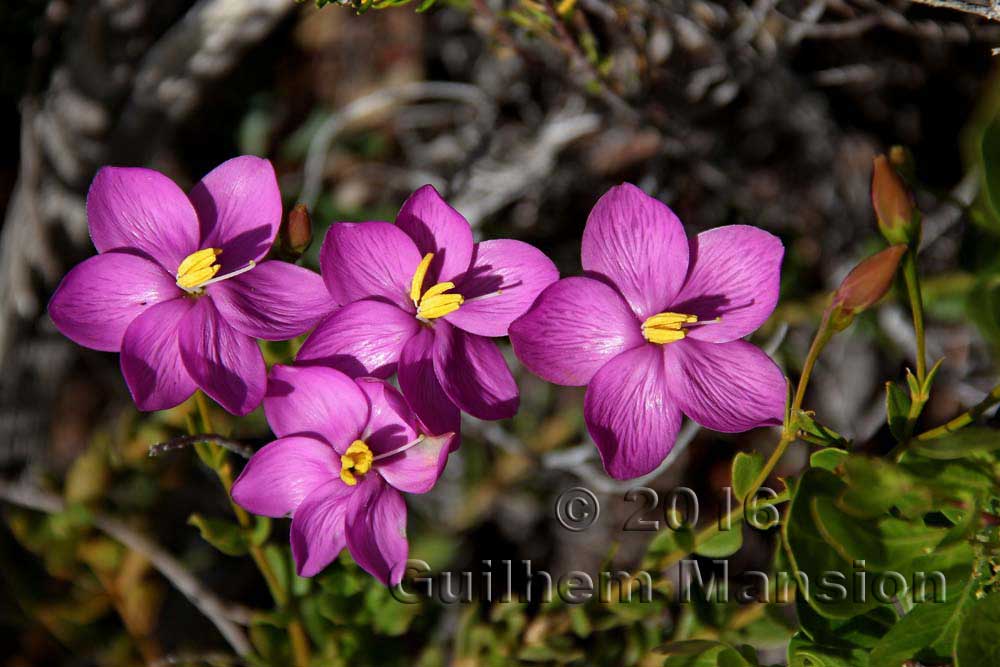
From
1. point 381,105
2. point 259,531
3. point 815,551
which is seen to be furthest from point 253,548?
point 381,105

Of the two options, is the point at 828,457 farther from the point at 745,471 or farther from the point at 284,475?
the point at 284,475

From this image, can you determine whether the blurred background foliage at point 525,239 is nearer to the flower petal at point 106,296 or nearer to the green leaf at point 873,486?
the green leaf at point 873,486

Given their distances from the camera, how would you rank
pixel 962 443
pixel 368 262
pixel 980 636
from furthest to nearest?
1. pixel 368 262
2. pixel 980 636
3. pixel 962 443

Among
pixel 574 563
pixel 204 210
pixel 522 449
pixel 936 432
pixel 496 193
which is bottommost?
pixel 574 563

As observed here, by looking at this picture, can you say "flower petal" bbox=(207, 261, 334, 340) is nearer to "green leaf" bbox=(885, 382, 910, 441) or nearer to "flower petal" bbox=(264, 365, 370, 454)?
"flower petal" bbox=(264, 365, 370, 454)

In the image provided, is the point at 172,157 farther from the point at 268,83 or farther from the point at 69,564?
the point at 69,564

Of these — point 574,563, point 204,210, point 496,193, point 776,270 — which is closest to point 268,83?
point 496,193

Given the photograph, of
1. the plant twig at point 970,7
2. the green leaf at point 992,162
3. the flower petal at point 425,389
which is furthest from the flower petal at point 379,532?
the plant twig at point 970,7
